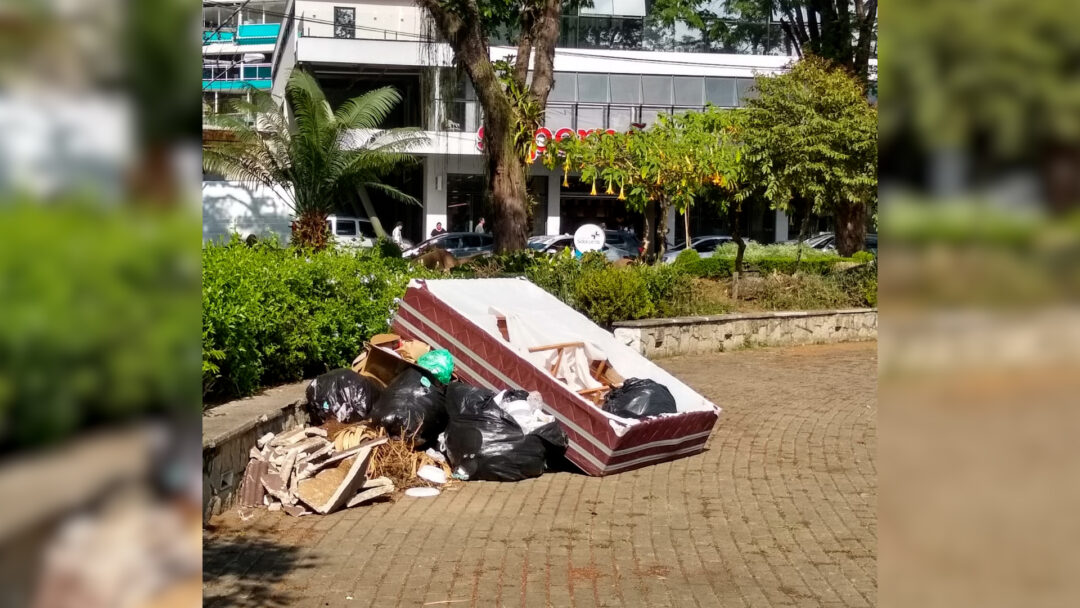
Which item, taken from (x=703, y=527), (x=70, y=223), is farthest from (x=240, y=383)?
(x=70, y=223)

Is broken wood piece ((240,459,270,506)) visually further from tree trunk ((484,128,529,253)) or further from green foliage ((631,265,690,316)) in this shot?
tree trunk ((484,128,529,253))

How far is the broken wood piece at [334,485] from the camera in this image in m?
7.36

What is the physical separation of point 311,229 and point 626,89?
20243 mm

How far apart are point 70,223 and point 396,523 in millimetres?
6352

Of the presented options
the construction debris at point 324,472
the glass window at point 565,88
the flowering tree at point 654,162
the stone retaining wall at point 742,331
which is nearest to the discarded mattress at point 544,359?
the construction debris at point 324,472

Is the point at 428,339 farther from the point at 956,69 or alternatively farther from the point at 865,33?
the point at 865,33

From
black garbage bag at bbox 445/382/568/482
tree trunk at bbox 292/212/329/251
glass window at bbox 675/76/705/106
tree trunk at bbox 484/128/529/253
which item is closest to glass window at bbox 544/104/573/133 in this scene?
glass window at bbox 675/76/705/106

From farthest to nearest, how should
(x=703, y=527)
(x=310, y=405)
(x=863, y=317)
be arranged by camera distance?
(x=863, y=317)
(x=310, y=405)
(x=703, y=527)

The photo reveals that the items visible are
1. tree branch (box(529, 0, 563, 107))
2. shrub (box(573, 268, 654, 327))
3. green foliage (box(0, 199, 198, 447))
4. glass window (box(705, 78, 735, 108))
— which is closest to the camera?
green foliage (box(0, 199, 198, 447))

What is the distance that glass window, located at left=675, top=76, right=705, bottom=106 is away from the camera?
3756cm

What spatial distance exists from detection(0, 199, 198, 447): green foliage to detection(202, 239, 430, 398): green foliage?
6.83m

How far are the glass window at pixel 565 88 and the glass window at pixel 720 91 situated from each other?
4.63m

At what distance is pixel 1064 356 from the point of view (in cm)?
110

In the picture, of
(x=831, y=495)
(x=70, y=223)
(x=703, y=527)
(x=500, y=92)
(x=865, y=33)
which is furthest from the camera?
(x=865, y=33)
